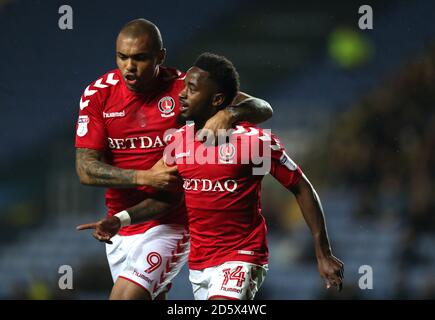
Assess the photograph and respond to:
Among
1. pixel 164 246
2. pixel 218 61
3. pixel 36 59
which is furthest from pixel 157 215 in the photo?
pixel 36 59

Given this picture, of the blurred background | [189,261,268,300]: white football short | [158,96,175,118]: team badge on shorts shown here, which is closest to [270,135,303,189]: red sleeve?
[189,261,268,300]: white football short

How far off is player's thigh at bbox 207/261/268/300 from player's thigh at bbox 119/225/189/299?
1.79ft

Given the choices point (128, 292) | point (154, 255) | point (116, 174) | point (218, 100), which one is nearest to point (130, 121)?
point (116, 174)

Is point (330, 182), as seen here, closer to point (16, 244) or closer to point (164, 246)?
point (16, 244)

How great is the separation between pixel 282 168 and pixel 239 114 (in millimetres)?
356

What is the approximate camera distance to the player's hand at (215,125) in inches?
155

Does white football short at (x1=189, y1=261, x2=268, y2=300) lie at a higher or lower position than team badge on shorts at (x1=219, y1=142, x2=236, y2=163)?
lower

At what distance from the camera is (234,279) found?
12.7 feet

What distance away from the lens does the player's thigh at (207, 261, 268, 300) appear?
384 centimetres

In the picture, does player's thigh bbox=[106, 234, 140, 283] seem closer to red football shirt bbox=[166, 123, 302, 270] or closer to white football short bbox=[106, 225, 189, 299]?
white football short bbox=[106, 225, 189, 299]

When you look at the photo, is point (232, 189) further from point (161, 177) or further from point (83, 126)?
point (83, 126)

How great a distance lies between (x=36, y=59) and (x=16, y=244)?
235 centimetres

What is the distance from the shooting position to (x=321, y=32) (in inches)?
381
